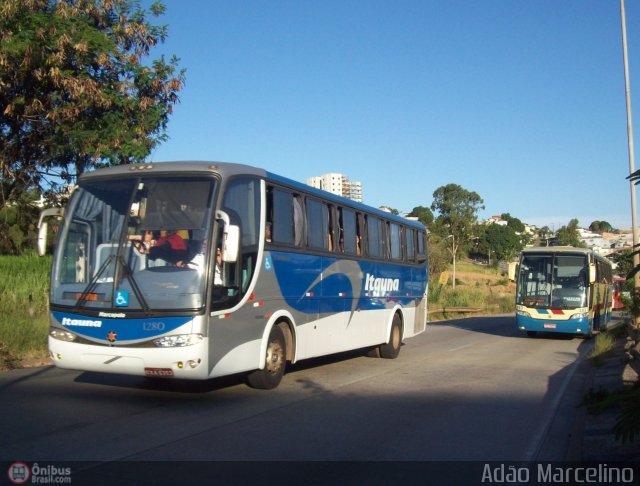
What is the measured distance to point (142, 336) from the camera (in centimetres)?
870

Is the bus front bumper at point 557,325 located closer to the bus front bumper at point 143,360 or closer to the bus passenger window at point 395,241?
the bus passenger window at point 395,241

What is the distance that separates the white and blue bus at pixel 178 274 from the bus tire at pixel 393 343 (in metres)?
5.30

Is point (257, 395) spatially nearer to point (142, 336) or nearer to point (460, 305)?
point (142, 336)

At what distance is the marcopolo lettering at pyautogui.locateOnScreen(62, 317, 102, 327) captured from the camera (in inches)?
351

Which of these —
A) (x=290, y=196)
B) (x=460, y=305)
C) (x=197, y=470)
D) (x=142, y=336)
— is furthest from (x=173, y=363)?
(x=460, y=305)

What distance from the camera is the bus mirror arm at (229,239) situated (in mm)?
8766

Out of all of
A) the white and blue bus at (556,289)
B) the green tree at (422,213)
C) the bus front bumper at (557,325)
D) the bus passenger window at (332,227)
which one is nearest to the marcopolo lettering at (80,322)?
the bus passenger window at (332,227)

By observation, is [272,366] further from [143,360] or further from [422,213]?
[422,213]

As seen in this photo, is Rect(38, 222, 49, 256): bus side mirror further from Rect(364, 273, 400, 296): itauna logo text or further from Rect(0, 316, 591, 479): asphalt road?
Rect(364, 273, 400, 296): itauna logo text

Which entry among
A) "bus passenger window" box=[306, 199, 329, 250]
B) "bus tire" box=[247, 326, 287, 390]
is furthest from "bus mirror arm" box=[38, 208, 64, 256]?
"bus passenger window" box=[306, 199, 329, 250]

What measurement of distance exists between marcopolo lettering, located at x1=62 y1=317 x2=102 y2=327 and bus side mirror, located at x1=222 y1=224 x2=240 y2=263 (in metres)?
1.87

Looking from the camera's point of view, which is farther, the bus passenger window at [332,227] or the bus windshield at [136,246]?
the bus passenger window at [332,227]

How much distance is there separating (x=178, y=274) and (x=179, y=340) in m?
0.84

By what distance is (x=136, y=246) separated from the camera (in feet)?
29.5
